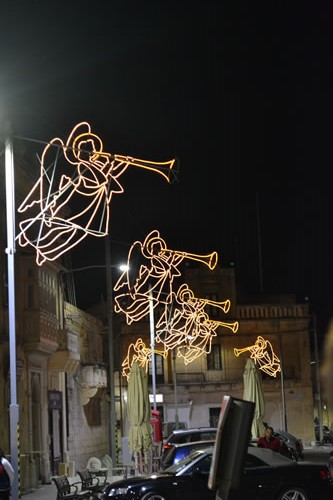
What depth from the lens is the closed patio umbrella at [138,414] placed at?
84.1 feet

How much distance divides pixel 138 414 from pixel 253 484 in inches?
434

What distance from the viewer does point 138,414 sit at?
2622 cm

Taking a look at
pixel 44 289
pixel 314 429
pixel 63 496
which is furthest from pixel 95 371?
pixel 314 429

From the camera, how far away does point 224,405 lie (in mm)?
4699

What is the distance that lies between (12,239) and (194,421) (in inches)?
1873

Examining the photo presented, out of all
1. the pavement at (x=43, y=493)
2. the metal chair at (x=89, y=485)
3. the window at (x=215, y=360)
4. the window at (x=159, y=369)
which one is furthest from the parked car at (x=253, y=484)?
the window at (x=215, y=360)

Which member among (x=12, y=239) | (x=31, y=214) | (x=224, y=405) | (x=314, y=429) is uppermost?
(x=31, y=214)

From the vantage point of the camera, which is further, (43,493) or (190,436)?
(43,493)

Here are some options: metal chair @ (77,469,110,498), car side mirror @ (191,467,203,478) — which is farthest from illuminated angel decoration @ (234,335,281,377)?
car side mirror @ (191,467,203,478)

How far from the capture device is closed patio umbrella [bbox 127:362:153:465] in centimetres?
2562

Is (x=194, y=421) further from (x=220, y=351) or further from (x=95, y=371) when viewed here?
(x=95, y=371)

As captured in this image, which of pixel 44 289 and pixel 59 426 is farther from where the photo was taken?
pixel 59 426

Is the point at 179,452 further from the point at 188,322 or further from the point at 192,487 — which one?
the point at 188,322

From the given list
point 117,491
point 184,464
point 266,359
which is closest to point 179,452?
point 184,464
